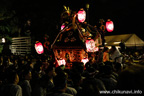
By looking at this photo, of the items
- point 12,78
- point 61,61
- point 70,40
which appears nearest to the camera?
point 12,78

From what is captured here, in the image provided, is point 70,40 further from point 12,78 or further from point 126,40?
point 126,40

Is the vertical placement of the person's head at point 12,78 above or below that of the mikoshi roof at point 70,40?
below

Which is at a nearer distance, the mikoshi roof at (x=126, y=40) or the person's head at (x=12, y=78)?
the person's head at (x=12, y=78)

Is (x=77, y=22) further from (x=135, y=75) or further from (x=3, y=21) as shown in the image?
(x=3, y=21)

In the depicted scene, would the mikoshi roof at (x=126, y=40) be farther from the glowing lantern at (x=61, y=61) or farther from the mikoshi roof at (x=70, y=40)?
the glowing lantern at (x=61, y=61)

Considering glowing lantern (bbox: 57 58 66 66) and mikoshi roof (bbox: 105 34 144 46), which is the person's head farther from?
mikoshi roof (bbox: 105 34 144 46)

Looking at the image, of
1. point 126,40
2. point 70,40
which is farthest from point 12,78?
point 126,40

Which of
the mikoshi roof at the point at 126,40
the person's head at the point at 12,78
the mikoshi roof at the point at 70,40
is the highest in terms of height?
the mikoshi roof at the point at 126,40

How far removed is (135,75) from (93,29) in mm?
11246

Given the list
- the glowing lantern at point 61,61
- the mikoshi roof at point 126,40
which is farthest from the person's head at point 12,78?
the mikoshi roof at point 126,40

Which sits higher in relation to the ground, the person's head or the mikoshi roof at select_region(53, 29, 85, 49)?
the mikoshi roof at select_region(53, 29, 85, 49)

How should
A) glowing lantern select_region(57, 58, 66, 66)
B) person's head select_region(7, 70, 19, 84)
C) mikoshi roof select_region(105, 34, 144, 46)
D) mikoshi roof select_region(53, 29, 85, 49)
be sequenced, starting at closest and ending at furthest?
person's head select_region(7, 70, 19, 84) < glowing lantern select_region(57, 58, 66, 66) < mikoshi roof select_region(53, 29, 85, 49) < mikoshi roof select_region(105, 34, 144, 46)

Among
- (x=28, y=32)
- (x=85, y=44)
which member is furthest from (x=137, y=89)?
(x=28, y=32)

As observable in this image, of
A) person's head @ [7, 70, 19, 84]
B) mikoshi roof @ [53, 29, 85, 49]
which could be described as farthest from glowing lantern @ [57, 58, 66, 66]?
person's head @ [7, 70, 19, 84]
